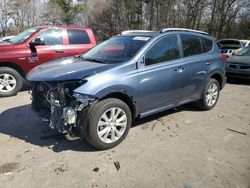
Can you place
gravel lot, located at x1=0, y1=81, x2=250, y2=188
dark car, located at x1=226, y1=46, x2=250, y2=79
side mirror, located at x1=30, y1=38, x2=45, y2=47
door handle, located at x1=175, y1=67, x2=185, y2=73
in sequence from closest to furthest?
gravel lot, located at x1=0, y1=81, x2=250, y2=188 < door handle, located at x1=175, y1=67, x2=185, y2=73 < side mirror, located at x1=30, y1=38, x2=45, y2=47 < dark car, located at x1=226, y1=46, x2=250, y2=79

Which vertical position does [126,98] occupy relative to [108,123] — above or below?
above

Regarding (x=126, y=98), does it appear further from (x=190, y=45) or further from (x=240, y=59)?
(x=240, y=59)

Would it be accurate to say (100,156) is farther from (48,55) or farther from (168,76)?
(48,55)

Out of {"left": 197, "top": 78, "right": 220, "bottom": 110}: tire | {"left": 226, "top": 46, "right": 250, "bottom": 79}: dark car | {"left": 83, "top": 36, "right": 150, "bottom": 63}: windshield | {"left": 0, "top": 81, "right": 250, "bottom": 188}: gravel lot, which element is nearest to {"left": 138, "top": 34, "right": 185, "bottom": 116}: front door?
{"left": 83, "top": 36, "right": 150, "bottom": 63}: windshield

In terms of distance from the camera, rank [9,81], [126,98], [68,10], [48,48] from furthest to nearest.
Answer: [68,10] < [48,48] < [9,81] < [126,98]

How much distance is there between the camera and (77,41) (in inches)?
312

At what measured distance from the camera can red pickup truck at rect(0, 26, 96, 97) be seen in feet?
22.2

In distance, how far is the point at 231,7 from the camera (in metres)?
24.7

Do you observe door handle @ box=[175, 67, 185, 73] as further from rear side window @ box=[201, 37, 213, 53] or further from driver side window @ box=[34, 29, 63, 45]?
driver side window @ box=[34, 29, 63, 45]

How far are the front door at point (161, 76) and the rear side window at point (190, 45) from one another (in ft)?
0.67

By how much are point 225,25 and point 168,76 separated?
24.3 metres

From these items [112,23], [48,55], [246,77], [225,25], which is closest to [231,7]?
[225,25]

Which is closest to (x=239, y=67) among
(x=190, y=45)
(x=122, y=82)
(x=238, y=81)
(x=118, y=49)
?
(x=238, y=81)

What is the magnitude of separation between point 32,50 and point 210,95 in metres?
4.69
